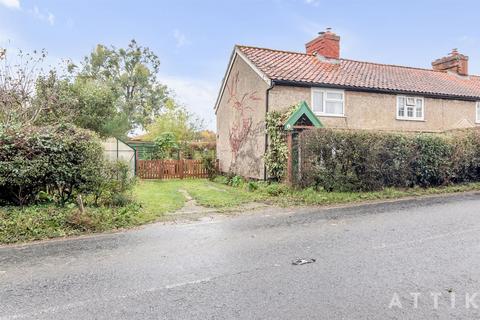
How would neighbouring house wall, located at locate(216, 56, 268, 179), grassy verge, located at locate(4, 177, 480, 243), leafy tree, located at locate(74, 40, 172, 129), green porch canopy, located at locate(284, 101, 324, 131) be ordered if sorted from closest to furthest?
1. grassy verge, located at locate(4, 177, 480, 243)
2. green porch canopy, located at locate(284, 101, 324, 131)
3. neighbouring house wall, located at locate(216, 56, 268, 179)
4. leafy tree, located at locate(74, 40, 172, 129)

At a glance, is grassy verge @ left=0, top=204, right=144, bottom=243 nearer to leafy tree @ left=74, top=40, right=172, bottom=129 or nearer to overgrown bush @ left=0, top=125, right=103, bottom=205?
overgrown bush @ left=0, top=125, right=103, bottom=205

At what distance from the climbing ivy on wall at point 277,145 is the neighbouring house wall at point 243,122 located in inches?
28.2

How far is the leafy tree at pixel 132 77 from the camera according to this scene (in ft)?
146

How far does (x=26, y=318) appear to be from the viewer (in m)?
3.68

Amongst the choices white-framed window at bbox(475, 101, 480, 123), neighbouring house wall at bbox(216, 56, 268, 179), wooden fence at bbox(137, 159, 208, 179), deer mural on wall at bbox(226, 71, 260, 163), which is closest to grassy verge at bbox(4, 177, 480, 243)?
neighbouring house wall at bbox(216, 56, 268, 179)

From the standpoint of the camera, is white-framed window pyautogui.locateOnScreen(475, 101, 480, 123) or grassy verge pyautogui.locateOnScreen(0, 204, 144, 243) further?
white-framed window pyautogui.locateOnScreen(475, 101, 480, 123)

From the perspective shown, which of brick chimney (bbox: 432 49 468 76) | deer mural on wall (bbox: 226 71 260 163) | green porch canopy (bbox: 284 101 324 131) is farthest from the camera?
brick chimney (bbox: 432 49 468 76)

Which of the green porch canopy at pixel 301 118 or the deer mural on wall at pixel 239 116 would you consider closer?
the green porch canopy at pixel 301 118

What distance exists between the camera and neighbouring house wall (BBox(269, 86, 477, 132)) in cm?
1614

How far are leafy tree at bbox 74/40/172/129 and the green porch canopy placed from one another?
3261 cm

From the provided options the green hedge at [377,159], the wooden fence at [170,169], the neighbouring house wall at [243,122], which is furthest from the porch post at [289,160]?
the wooden fence at [170,169]

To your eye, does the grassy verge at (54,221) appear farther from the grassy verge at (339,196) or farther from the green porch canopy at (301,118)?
the green porch canopy at (301,118)

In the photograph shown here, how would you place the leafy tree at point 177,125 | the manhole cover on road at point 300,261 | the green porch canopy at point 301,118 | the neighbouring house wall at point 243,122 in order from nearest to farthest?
1. the manhole cover on road at point 300,261
2. the green porch canopy at point 301,118
3. the neighbouring house wall at point 243,122
4. the leafy tree at point 177,125

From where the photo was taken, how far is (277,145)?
47.3 ft
